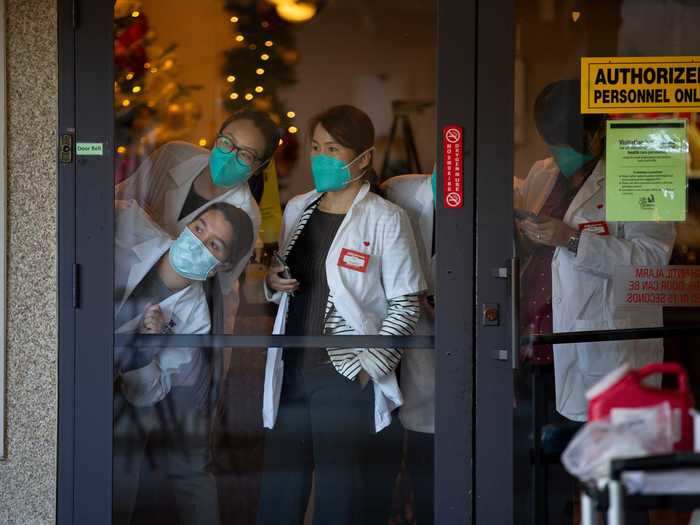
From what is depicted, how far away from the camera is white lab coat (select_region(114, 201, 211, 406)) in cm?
399

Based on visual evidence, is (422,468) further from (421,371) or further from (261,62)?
(261,62)

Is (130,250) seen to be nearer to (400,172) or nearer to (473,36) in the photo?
(400,172)

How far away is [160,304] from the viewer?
4.01m

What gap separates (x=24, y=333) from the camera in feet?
13.0

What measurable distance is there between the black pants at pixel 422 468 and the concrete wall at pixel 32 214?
1350 mm

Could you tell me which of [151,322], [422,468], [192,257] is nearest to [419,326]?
[422,468]

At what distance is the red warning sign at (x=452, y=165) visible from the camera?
3834mm

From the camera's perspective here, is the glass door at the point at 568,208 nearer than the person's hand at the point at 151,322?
Yes

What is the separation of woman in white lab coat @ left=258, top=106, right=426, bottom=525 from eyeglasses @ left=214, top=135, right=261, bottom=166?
0.22 m

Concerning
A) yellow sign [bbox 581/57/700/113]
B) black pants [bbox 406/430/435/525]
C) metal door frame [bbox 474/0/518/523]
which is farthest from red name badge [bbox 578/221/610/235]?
black pants [bbox 406/430/435/525]

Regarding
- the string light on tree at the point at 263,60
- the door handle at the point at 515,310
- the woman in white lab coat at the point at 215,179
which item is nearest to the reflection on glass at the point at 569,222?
the door handle at the point at 515,310

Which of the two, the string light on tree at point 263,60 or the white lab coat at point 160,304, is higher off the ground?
the string light on tree at point 263,60

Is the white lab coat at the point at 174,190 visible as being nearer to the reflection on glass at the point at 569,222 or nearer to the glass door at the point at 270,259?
the glass door at the point at 270,259

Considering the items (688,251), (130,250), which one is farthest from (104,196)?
(688,251)
